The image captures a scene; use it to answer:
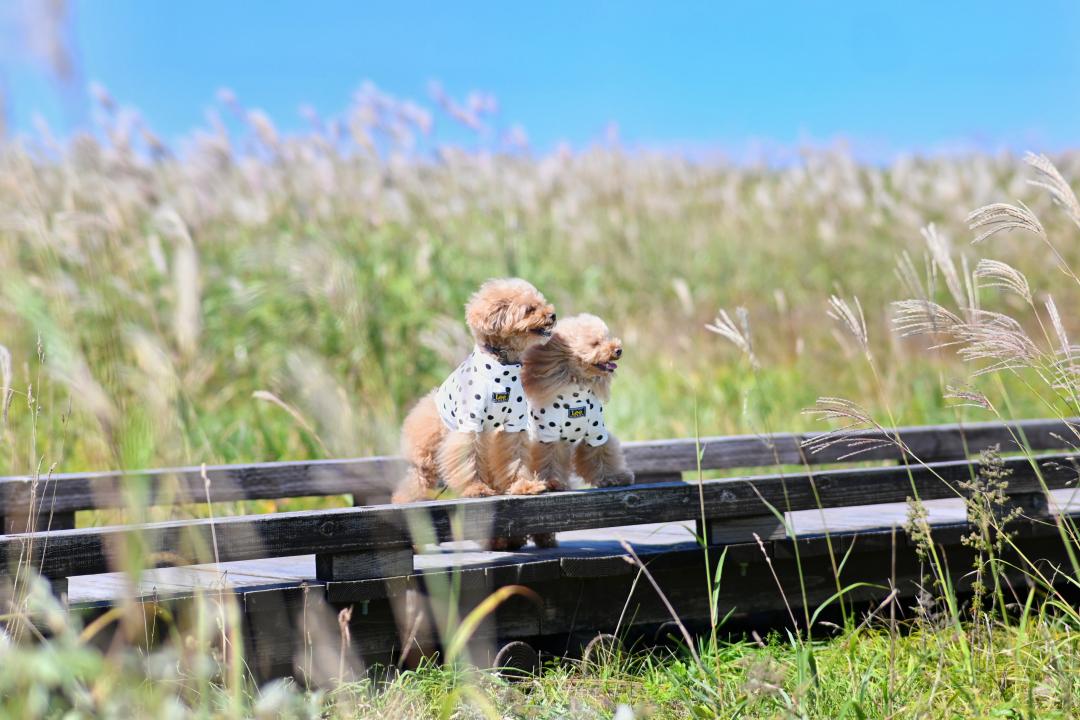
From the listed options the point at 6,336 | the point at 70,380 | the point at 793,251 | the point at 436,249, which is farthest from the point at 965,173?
the point at 70,380

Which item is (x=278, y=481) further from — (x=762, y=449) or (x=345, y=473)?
(x=762, y=449)

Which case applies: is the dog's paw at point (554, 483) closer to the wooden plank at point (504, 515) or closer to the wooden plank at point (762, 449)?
the wooden plank at point (504, 515)

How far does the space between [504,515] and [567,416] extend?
13.3 inches

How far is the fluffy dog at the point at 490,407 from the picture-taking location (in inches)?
122

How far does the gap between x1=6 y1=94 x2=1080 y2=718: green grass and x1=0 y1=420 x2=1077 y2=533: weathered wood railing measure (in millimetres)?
136

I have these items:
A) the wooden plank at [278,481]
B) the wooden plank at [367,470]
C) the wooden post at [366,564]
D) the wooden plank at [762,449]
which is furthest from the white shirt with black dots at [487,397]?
the wooden plank at [762,449]

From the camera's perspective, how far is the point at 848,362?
7.53 m

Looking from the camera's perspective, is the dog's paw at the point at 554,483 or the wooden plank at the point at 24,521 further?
the wooden plank at the point at 24,521

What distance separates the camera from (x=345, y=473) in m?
4.22

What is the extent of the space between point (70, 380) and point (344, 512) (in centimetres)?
130

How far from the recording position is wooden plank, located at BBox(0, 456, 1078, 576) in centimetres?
271

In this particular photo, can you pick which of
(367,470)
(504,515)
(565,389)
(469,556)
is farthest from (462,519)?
(367,470)

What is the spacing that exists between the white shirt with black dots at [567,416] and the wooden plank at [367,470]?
20.7 inches

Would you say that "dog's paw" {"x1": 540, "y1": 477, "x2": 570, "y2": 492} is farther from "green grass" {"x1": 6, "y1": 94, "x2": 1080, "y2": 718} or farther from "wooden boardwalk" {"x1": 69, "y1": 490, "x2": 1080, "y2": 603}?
"green grass" {"x1": 6, "y1": 94, "x2": 1080, "y2": 718}
